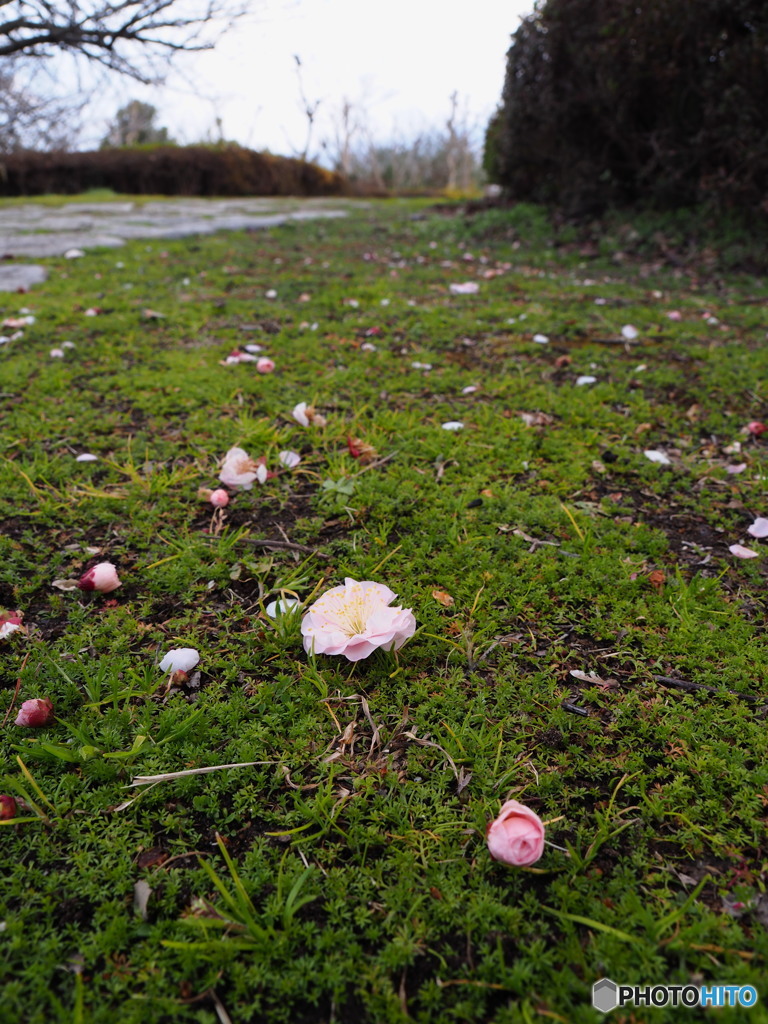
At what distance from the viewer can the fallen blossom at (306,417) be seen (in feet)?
8.43

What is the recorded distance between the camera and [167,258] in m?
6.01

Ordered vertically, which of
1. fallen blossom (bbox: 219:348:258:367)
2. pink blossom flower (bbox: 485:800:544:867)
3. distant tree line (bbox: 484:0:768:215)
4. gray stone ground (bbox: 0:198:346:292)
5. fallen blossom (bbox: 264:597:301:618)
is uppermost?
distant tree line (bbox: 484:0:768:215)

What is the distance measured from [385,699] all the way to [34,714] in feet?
2.50

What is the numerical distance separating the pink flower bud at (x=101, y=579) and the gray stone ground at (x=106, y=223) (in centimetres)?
405

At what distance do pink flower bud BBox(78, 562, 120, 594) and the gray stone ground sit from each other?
13.3 feet

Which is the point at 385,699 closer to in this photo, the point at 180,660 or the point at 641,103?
the point at 180,660

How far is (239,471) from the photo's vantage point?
214cm

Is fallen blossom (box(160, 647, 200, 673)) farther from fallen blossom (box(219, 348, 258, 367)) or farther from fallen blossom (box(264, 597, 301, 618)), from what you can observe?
fallen blossom (box(219, 348, 258, 367))

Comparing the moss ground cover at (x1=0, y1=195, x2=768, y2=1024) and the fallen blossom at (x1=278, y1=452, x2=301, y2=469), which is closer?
the moss ground cover at (x1=0, y1=195, x2=768, y2=1024)

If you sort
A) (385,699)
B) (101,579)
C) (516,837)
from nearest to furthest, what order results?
1. (516,837)
2. (385,699)
3. (101,579)

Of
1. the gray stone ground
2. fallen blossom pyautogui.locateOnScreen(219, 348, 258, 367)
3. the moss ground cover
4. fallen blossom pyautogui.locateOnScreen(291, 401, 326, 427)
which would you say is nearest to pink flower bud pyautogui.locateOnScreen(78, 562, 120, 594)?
the moss ground cover

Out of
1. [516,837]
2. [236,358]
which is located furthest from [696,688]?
[236,358]

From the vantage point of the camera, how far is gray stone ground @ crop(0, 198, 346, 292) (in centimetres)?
591

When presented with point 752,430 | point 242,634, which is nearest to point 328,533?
point 242,634
